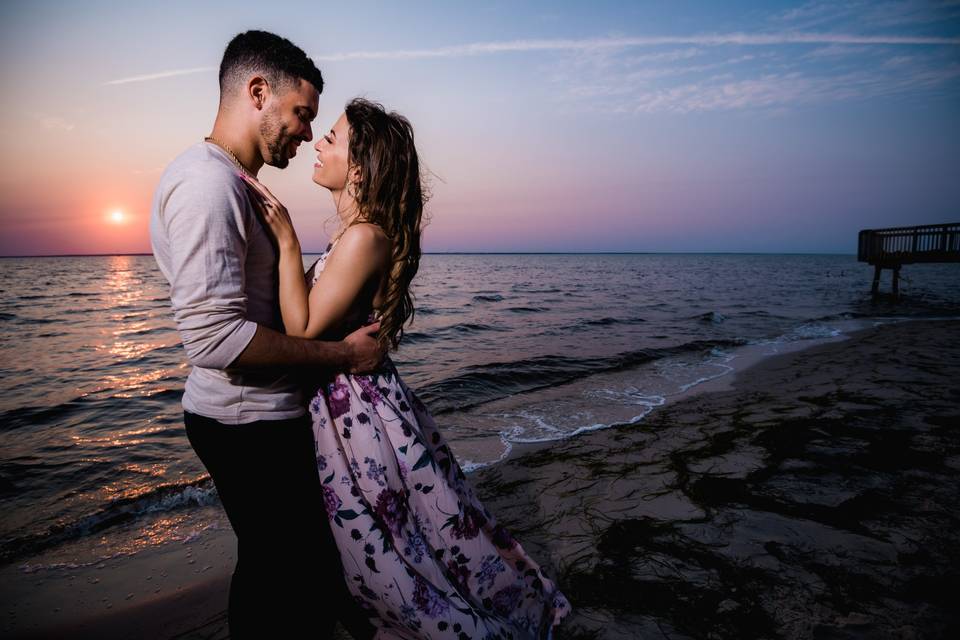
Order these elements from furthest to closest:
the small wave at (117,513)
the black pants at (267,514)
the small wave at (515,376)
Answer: the small wave at (515,376)
the small wave at (117,513)
the black pants at (267,514)

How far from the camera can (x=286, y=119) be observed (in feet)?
6.38

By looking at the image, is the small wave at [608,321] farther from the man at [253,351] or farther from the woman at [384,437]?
the man at [253,351]

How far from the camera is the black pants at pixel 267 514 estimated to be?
1.73 metres

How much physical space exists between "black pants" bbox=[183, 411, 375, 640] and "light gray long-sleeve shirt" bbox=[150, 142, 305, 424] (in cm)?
8

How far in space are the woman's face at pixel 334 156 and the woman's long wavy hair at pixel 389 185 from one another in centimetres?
4

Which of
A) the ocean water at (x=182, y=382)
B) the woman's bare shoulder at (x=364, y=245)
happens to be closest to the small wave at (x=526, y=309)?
the ocean water at (x=182, y=382)

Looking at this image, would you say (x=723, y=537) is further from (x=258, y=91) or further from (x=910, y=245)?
(x=910, y=245)

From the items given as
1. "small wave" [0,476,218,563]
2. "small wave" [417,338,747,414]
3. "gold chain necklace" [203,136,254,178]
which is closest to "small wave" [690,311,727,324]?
"small wave" [417,338,747,414]

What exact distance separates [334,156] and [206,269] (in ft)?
3.03

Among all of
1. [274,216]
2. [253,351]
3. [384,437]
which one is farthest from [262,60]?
[384,437]

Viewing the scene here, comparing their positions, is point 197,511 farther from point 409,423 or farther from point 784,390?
point 784,390

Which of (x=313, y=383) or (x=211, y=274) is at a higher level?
(x=211, y=274)

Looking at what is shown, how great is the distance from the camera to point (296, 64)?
76.5 inches

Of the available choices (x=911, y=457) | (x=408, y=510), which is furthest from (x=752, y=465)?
(x=408, y=510)
